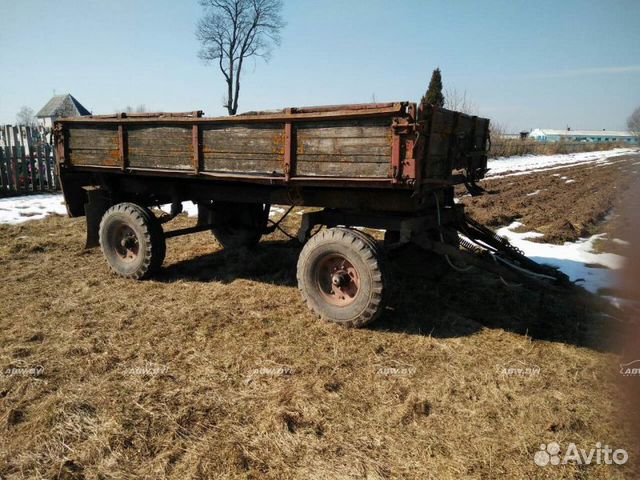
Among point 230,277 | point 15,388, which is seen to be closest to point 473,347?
point 230,277

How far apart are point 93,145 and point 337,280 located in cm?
366

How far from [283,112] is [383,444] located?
2934 millimetres

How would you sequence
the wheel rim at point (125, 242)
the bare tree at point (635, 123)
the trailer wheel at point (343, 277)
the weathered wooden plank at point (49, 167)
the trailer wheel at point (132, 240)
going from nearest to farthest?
1. the trailer wheel at point (343, 277)
2. the trailer wheel at point (132, 240)
3. the wheel rim at point (125, 242)
4. the weathered wooden plank at point (49, 167)
5. the bare tree at point (635, 123)

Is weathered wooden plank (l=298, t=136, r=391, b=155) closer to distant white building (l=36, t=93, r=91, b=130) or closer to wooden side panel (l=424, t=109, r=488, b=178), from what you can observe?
wooden side panel (l=424, t=109, r=488, b=178)

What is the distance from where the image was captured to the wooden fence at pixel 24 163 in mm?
12125

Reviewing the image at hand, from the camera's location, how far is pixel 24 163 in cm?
1239

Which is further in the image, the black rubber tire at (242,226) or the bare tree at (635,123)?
the bare tree at (635,123)

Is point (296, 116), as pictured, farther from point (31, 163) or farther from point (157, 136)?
point (31, 163)

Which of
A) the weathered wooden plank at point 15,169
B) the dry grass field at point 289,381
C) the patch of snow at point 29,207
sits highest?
the weathered wooden plank at point 15,169

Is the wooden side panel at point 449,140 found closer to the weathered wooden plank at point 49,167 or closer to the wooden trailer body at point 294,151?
the wooden trailer body at point 294,151

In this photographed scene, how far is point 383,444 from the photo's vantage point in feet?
8.45

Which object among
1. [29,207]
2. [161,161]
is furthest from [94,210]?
[29,207]

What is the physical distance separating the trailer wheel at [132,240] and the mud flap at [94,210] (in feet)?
1.71

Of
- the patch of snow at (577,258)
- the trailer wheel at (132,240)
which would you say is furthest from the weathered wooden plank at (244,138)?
the patch of snow at (577,258)
